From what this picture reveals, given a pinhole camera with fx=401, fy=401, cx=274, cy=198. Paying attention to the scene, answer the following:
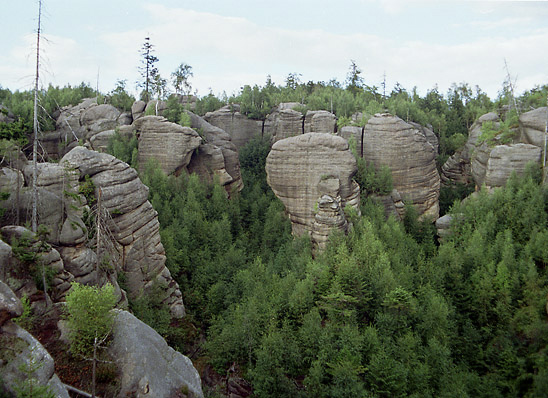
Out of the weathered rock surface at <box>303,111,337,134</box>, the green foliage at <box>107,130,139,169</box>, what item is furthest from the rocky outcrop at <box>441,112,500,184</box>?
the green foliage at <box>107,130,139,169</box>

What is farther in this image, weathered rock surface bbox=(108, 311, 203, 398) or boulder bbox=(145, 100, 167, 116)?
boulder bbox=(145, 100, 167, 116)

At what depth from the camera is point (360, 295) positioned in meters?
24.1

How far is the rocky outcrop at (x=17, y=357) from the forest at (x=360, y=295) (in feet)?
24.9

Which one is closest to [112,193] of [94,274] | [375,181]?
[94,274]

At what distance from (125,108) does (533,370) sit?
130 ft

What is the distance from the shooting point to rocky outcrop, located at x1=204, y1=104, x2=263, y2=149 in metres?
45.2

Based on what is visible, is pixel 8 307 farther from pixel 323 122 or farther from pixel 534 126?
pixel 534 126

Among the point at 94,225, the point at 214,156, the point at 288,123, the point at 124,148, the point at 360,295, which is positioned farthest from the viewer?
the point at 288,123

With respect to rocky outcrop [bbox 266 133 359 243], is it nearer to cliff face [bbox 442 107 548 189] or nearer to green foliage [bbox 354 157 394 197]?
green foliage [bbox 354 157 394 197]

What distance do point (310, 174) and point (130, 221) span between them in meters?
15.6

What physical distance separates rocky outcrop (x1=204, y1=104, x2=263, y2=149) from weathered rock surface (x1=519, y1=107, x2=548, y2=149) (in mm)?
25803

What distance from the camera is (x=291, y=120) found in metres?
43.5

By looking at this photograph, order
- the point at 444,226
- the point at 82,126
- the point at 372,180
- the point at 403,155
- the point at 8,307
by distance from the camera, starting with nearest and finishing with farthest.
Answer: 1. the point at 8,307
2. the point at 444,226
3. the point at 372,180
4. the point at 403,155
5. the point at 82,126

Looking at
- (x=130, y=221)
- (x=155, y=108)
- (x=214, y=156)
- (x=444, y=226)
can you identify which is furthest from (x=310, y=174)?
(x=155, y=108)
